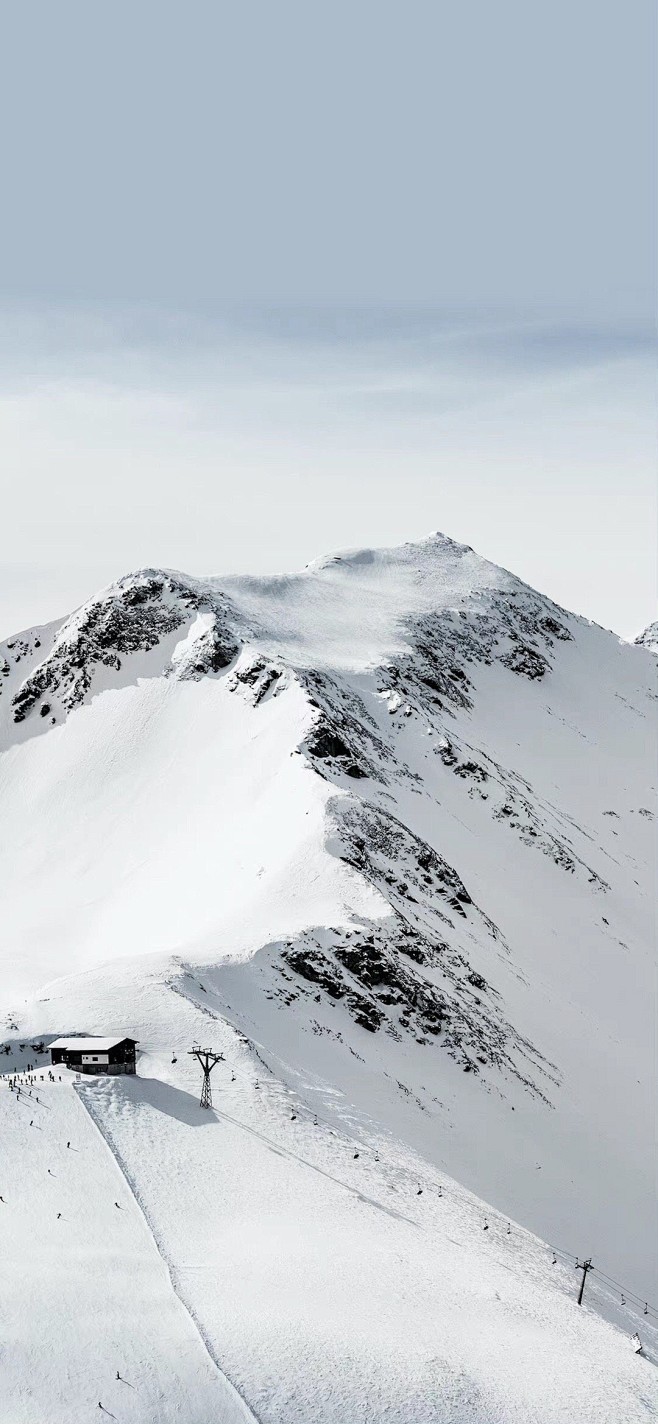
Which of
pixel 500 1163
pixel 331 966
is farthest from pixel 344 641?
pixel 500 1163

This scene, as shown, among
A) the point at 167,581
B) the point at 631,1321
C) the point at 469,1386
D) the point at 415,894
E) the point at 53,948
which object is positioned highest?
the point at 167,581

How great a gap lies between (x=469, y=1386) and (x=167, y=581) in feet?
441

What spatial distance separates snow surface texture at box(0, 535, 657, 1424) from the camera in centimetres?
4006

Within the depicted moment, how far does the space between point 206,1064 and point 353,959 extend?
20208 millimetres

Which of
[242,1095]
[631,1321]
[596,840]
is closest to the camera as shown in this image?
[631,1321]

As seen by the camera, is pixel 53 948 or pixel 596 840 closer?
pixel 53 948

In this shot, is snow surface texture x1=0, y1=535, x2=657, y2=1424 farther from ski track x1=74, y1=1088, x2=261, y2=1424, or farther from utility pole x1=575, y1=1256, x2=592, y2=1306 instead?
utility pole x1=575, y1=1256, x2=592, y2=1306

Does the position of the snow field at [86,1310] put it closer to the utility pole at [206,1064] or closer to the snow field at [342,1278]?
the snow field at [342,1278]

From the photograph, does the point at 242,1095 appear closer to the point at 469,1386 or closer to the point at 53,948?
the point at 469,1386

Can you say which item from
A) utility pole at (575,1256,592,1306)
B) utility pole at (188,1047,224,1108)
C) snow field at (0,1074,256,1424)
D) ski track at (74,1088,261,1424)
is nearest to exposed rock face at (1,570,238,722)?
utility pole at (188,1047,224,1108)

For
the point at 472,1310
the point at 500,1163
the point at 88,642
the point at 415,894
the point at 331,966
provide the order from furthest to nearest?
the point at 88,642 → the point at 415,894 → the point at 331,966 → the point at 500,1163 → the point at 472,1310

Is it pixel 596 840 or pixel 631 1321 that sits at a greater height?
pixel 596 840

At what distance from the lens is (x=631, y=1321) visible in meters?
54.2

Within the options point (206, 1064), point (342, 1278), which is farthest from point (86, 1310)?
point (206, 1064)
